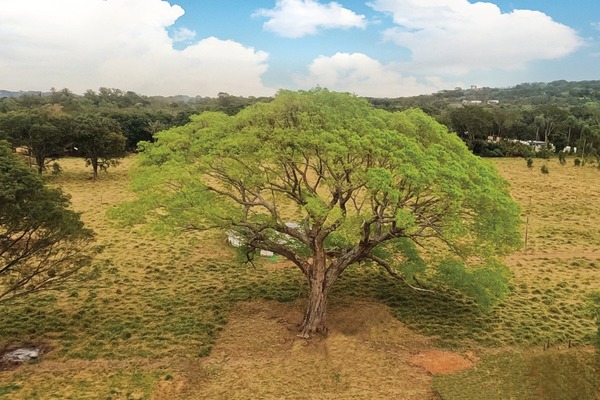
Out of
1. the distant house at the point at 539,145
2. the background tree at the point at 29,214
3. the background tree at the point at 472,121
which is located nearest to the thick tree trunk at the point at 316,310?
the background tree at the point at 29,214

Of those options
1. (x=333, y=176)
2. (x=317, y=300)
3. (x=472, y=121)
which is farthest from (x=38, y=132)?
(x=472, y=121)

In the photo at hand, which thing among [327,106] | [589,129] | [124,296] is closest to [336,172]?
[327,106]

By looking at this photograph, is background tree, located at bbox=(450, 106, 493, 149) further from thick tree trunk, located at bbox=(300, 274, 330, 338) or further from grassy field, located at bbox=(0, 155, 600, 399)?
thick tree trunk, located at bbox=(300, 274, 330, 338)

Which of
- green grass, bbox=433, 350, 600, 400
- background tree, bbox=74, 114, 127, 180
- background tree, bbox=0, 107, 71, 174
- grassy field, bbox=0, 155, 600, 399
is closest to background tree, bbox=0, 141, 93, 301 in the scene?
grassy field, bbox=0, 155, 600, 399

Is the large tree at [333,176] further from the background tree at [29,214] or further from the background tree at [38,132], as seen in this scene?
the background tree at [38,132]

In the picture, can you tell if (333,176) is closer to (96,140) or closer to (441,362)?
(441,362)

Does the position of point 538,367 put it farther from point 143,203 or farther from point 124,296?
point 124,296
